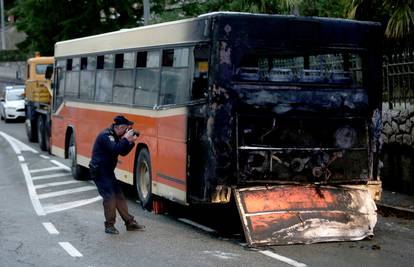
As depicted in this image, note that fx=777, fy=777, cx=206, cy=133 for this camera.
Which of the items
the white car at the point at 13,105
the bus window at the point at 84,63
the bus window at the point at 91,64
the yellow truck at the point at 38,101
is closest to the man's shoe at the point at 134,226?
the bus window at the point at 91,64

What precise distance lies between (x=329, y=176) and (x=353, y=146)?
1.77ft

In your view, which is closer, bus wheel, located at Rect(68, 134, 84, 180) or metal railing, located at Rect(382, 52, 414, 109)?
metal railing, located at Rect(382, 52, 414, 109)

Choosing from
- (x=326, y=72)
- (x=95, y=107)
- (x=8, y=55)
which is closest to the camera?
(x=326, y=72)

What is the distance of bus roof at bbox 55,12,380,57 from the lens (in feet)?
33.0

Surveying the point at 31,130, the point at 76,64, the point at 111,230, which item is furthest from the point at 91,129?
the point at 31,130

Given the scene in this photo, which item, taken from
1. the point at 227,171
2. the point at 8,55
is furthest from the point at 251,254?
the point at 8,55

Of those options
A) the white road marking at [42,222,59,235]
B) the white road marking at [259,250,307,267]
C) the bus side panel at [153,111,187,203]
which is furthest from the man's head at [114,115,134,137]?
the white road marking at [259,250,307,267]

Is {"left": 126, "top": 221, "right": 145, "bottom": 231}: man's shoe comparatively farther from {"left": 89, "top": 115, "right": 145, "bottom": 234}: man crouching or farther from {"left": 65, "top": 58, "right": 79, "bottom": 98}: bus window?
{"left": 65, "top": 58, "right": 79, "bottom": 98}: bus window

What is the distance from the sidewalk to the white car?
2654 cm

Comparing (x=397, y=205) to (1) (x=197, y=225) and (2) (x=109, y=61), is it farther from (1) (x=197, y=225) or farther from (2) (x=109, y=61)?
(2) (x=109, y=61)

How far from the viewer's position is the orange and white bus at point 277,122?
995 centimetres

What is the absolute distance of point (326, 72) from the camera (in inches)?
417

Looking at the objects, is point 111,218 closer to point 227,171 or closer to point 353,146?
point 227,171

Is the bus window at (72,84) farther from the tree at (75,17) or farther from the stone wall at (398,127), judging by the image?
the tree at (75,17)
